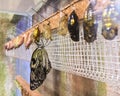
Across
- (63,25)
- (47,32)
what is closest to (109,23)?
(63,25)

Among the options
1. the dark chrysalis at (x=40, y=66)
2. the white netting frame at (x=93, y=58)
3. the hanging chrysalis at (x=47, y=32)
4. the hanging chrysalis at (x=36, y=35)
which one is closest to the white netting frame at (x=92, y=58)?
the white netting frame at (x=93, y=58)

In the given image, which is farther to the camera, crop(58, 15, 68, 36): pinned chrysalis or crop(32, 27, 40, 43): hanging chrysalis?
crop(32, 27, 40, 43): hanging chrysalis

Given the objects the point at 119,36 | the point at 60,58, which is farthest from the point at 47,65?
the point at 119,36

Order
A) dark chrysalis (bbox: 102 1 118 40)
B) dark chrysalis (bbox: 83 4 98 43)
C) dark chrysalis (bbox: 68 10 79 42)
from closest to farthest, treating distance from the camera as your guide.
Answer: dark chrysalis (bbox: 102 1 118 40)
dark chrysalis (bbox: 83 4 98 43)
dark chrysalis (bbox: 68 10 79 42)

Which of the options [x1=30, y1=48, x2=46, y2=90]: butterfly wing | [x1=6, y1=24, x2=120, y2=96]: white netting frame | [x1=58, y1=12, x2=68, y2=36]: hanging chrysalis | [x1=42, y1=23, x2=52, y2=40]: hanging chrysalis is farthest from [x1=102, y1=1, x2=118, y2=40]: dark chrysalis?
[x1=30, y1=48, x2=46, y2=90]: butterfly wing

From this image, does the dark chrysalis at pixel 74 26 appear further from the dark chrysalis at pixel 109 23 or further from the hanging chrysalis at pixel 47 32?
the hanging chrysalis at pixel 47 32

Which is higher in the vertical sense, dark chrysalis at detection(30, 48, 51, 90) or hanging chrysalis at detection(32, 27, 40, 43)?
hanging chrysalis at detection(32, 27, 40, 43)

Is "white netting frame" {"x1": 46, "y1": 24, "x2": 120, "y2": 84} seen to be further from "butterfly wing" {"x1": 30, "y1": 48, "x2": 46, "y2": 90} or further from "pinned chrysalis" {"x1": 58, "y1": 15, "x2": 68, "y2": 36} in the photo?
"butterfly wing" {"x1": 30, "y1": 48, "x2": 46, "y2": 90}
